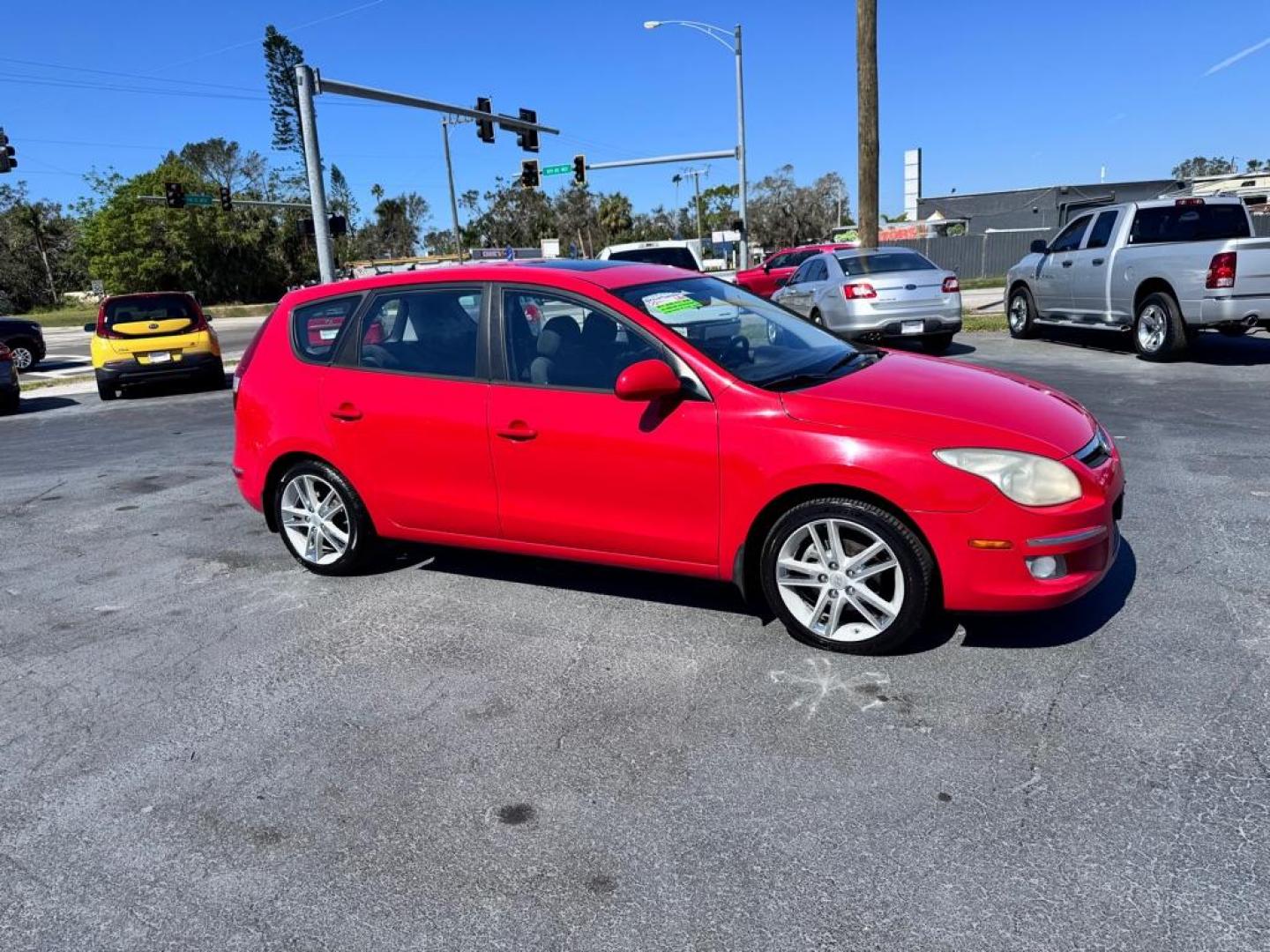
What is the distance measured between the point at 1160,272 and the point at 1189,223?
1.05m

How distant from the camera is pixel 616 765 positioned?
10.8 feet

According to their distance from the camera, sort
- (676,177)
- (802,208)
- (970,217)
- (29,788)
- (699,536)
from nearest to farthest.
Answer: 1. (29,788)
2. (699,536)
3. (970,217)
4. (802,208)
5. (676,177)

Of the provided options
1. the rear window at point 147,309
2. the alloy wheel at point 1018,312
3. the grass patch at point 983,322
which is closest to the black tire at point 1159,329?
the alloy wheel at point 1018,312

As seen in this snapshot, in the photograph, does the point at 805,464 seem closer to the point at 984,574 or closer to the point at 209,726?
the point at 984,574

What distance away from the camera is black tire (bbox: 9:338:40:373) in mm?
21469

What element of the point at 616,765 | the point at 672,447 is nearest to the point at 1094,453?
the point at 672,447

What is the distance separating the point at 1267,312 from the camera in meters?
10.3

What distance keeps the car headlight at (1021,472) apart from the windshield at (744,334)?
0.78 meters

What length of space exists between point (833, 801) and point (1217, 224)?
11291 mm

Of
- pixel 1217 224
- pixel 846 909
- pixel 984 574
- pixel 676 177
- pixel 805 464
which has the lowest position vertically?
pixel 846 909

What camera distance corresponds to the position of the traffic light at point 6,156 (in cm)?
2376

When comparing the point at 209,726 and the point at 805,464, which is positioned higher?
the point at 805,464

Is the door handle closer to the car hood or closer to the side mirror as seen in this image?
the side mirror

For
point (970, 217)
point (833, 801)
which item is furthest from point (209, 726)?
point (970, 217)
